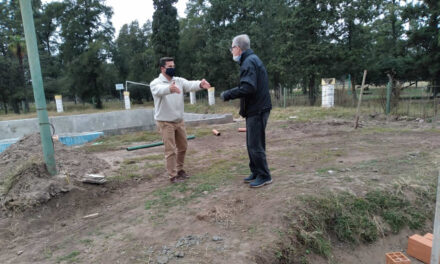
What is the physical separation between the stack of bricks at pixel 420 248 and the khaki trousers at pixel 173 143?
293cm

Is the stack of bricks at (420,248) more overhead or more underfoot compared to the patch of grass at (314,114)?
more underfoot

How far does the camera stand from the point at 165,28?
23.7m

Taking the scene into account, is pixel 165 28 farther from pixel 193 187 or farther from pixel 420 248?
pixel 420 248

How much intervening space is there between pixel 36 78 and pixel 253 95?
2753 millimetres

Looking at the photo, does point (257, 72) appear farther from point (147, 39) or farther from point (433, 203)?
point (147, 39)

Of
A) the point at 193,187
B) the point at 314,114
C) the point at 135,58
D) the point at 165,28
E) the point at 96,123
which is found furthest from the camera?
the point at 135,58

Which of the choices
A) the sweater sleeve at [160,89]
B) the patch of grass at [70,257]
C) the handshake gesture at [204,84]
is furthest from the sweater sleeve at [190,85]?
the patch of grass at [70,257]

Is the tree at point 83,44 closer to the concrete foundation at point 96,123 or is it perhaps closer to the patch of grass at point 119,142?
the concrete foundation at point 96,123

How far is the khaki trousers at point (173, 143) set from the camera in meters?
3.76

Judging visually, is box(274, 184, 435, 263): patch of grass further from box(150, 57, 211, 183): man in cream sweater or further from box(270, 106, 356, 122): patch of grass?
box(270, 106, 356, 122): patch of grass

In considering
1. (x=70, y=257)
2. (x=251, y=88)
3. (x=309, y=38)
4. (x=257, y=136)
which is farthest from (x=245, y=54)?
(x=309, y=38)

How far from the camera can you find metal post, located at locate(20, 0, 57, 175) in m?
3.41

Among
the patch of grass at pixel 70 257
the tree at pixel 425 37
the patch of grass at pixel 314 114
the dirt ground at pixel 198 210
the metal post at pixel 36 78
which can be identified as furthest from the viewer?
the tree at pixel 425 37

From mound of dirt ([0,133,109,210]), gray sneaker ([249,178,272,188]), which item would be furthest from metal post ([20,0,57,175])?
gray sneaker ([249,178,272,188])
